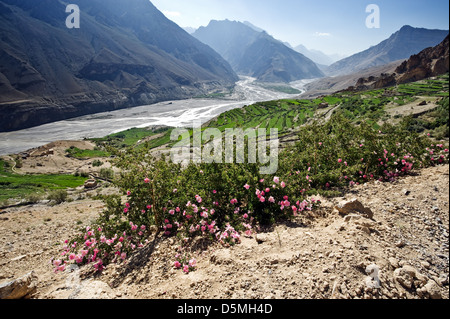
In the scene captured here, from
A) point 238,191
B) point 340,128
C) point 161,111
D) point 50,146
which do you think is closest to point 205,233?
point 238,191

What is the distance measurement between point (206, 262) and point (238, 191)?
1954mm

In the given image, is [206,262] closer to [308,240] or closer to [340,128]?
[308,240]

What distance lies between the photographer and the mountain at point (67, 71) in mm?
86875

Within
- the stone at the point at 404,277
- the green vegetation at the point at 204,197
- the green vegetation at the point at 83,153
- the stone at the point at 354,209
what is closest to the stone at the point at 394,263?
the stone at the point at 404,277

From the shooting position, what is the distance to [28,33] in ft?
367

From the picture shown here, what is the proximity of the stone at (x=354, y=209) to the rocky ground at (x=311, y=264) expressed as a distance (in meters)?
0.14

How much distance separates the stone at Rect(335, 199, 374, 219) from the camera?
195 inches

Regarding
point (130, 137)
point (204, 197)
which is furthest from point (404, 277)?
point (130, 137)

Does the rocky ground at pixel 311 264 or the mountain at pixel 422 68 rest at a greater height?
the mountain at pixel 422 68

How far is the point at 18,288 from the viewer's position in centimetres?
367

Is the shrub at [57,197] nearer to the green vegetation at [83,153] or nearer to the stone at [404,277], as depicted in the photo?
the stone at [404,277]

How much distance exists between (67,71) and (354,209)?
139679 millimetres

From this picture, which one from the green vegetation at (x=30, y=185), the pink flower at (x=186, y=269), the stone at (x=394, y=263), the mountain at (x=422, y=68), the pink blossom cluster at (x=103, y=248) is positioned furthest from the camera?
the mountain at (x=422, y=68)

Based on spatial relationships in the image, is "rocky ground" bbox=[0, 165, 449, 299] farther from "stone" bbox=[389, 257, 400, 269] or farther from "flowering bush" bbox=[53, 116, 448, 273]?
"flowering bush" bbox=[53, 116, 448, 273]
